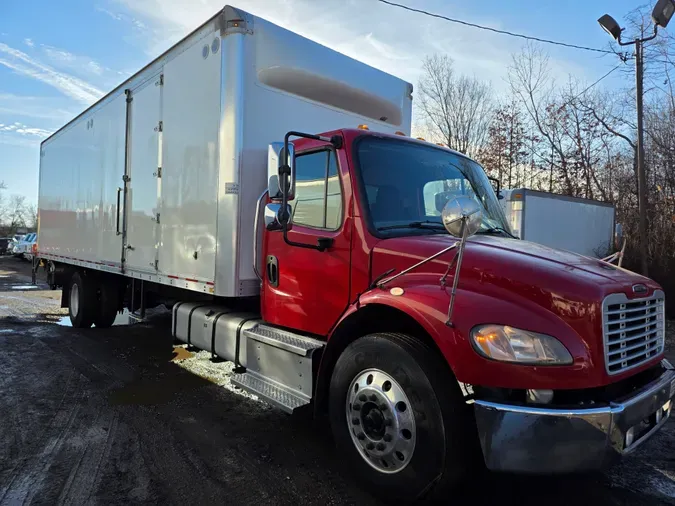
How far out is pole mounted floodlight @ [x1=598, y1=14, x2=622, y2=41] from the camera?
36.6ft

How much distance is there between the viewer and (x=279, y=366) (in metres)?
3.86

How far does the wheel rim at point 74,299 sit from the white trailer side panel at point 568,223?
948 cm

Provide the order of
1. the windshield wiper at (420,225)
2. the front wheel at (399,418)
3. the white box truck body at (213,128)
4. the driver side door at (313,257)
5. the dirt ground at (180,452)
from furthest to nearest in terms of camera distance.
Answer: the white box truck body at (213,128)
the driver side door at (313,257)
the windshield wiper at (420,225)
the dirt ground at (180,452)
the front wheel at (399,418)

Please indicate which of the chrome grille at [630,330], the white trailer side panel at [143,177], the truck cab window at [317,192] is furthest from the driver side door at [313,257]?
the white trailer side panel at [143,177]

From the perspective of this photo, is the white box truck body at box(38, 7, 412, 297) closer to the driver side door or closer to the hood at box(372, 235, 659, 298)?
the driver side door

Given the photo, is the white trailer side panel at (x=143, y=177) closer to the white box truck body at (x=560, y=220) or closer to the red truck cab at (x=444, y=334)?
the red truck cab at (x=444, y=334)

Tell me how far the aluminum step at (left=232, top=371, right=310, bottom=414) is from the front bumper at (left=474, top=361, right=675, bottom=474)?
59.2 inches

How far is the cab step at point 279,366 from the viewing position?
3.56 meters

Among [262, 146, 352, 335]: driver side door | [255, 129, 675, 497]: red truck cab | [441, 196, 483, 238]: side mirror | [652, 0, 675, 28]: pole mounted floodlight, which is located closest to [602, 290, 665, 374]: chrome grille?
[255, 129, 675, 497]: red truck cab

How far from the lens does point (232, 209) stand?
4.38m

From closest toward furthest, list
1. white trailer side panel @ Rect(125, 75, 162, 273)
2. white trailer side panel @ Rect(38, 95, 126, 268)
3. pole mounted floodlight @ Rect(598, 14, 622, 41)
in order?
white trailer side panel @ Rect(125, 75, 162, 273), white trailer side panel @ Rect(38, 95, 126, 268), pole mounted floodlight @ Rect(598, 14, 622, 41)

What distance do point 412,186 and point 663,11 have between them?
10.5 meters

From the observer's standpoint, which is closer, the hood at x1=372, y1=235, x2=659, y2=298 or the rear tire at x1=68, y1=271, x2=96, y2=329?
the hood at x1=372, y1=235, x2=659, y2=298

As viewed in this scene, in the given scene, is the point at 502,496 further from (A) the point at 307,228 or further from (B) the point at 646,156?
(B) the point at 646,156
